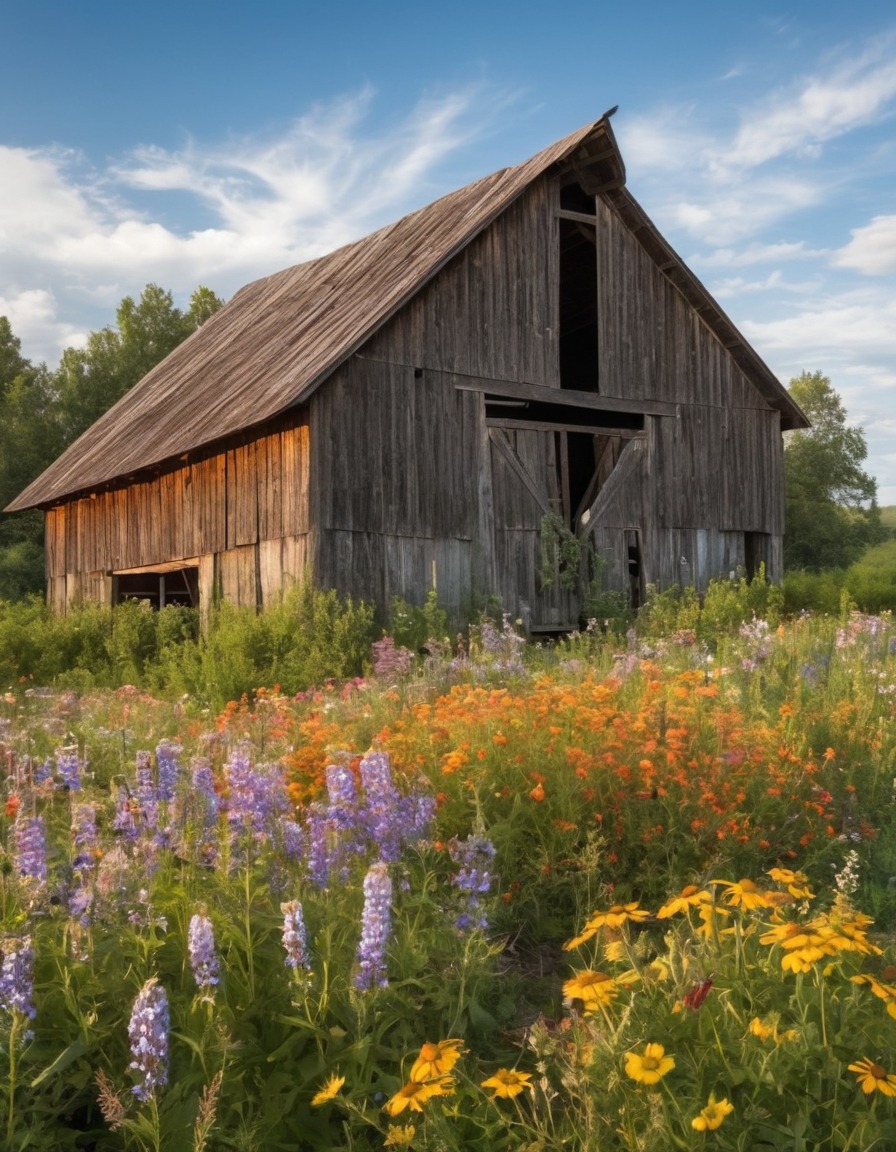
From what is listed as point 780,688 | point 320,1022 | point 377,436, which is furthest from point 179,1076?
point 377,436

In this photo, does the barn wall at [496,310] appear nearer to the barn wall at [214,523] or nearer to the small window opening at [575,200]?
the small window opening at [575,200]

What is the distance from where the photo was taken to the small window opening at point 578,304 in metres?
18.9

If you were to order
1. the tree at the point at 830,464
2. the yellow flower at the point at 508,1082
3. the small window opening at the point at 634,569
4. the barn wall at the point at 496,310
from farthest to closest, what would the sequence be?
the tree at the point at 830,464
the small window opening at the point at 634,569
the barn wall at the point at 496,310
the yellow flower at the point at 508,1082

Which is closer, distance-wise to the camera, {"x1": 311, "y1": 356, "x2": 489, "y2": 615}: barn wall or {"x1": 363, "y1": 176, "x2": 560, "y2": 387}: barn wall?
{"x1": 311, "y1": 356, "x2": 489, "y2": 615}: barn wall

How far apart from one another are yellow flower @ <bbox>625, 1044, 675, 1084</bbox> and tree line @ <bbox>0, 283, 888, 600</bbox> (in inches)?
1306

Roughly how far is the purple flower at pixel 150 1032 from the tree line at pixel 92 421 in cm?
3279

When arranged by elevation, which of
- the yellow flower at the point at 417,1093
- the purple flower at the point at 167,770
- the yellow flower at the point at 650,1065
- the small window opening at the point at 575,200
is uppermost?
the small window opening at the point at 575,200

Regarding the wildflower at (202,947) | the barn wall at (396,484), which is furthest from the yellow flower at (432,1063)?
the barn wall at (396,484)

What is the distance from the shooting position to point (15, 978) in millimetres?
2629

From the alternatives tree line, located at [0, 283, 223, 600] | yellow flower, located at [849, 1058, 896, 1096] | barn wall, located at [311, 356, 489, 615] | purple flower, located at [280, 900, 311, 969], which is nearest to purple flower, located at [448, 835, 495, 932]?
purple flower, located at [280, 900, 311, 969]

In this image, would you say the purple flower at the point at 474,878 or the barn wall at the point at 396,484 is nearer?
the purple flower at the point at 474,878

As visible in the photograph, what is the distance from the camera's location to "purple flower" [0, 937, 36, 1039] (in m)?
2.61

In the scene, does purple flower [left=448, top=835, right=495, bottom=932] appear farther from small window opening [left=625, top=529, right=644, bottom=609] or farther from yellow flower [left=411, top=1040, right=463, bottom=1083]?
small window opening [left=625, top=529, right=644, bottom=609]

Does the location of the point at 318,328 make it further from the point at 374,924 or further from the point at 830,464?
the point at 830,464
